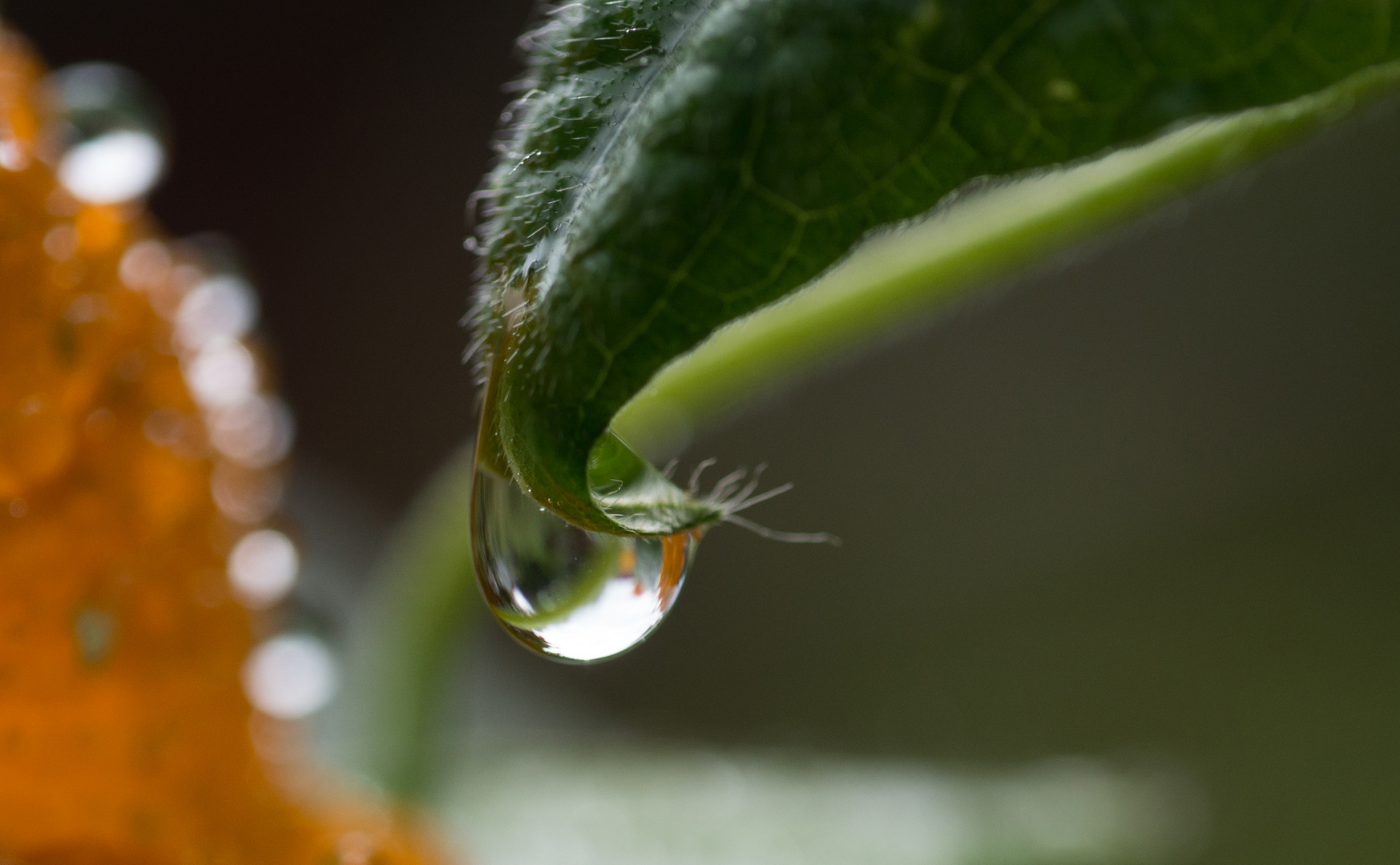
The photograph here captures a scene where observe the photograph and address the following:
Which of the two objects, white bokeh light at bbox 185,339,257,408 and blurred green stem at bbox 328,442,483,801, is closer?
white bokeh light at bbox 185,339,257,408

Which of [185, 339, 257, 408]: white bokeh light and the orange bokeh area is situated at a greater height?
[185, 339, 257, 408]: white bokeh light

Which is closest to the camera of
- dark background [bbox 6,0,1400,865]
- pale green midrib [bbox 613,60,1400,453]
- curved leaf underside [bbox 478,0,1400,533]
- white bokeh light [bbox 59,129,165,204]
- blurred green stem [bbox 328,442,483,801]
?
curved leaf underside [bbox 478,0,1400,533]

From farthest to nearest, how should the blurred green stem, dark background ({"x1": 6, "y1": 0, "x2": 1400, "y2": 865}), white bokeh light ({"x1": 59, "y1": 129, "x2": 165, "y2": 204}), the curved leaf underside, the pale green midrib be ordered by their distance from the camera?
dark background ({"x1": 6, "y1": 0, "x2": 1400, "y2": 865}) < the blurred green stem < white bokeh light ({"x1": 59, "y1": 129, "x2": 165, "y2": 204}) < the pale green midrib < the curved leaf underside

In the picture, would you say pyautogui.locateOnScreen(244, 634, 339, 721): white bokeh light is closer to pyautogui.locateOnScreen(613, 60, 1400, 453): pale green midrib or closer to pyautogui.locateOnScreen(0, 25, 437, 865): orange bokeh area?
pyautogui.locateOnScreen(0, 25, 437, 865): orange bokeh area

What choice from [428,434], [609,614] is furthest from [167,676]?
[428,434]

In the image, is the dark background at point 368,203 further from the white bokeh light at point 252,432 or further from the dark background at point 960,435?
the white bokeh light at point 252,432

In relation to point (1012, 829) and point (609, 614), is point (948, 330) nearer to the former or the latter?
point (1012, 829)

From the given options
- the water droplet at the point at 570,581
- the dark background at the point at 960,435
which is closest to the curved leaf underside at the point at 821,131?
the water droplet at the point at 570,581

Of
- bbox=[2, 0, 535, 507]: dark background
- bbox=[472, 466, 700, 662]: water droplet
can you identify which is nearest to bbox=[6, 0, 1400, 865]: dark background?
bbox=[2, 0, 535, 507]: dark background
